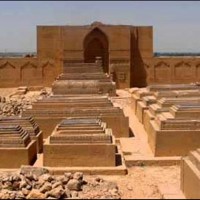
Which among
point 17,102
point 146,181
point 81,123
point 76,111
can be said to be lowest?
point 146,181

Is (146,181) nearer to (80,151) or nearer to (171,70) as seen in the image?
(80,151)

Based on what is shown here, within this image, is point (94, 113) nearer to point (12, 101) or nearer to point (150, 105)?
point (150, 105)

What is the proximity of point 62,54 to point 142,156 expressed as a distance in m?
20.0

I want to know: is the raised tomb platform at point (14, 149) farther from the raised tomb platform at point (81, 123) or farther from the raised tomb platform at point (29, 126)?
the raised tomb platform at point (29, 126)

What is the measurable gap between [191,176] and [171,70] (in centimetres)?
2516

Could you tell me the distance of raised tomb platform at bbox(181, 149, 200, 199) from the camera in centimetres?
921

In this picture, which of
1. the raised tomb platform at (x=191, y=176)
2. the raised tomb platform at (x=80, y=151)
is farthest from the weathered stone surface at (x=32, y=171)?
the raised tomb platform at (x=191, y=176)

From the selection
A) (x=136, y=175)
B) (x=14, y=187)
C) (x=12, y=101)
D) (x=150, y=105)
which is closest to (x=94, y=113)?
(x=150, y=105)

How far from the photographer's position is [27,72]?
3334 cm

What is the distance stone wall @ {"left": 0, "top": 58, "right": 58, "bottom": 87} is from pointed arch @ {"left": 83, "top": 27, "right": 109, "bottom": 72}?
2.97 metres

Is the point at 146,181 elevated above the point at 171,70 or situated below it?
below

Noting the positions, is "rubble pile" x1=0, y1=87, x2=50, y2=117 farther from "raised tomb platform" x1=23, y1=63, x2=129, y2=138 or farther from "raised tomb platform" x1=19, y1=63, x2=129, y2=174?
"raised tomb platform" x1=23, y1=63, x2=129, y2=138

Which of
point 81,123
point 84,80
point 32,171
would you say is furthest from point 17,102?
point 32,171

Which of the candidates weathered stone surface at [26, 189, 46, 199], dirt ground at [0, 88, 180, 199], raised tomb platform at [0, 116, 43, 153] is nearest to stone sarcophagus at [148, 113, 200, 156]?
dirt ground at [0, 88, 180, 199]
